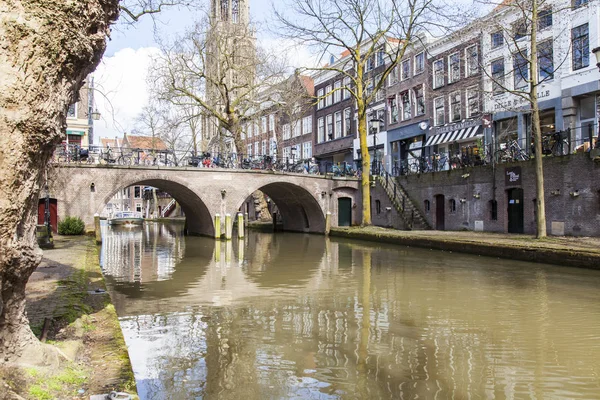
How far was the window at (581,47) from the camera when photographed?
71.7ft

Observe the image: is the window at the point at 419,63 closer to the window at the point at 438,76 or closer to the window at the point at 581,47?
the window at the point at 438,76

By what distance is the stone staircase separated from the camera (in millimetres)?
27172

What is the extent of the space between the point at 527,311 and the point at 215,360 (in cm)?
539

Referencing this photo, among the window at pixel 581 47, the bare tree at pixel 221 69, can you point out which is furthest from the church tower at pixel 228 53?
the window at pixel 581 47

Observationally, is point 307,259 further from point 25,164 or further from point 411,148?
point 411,148

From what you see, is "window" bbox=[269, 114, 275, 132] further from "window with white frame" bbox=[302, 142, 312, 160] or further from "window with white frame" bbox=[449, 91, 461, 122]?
"window with white frame" bbox=[449, 91, 461, 122]

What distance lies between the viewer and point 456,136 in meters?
29.0

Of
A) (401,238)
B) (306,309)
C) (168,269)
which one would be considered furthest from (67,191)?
(306,309)

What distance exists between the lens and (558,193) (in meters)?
19.1

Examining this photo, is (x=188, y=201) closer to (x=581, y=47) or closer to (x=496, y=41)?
(x=496, y=41)

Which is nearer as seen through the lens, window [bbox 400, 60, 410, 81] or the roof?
window [bbox 400, 60, 410, 81]

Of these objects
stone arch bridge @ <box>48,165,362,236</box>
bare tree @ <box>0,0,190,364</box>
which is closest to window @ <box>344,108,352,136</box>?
stone arch bridge @ <box>48,165,362,236</box>

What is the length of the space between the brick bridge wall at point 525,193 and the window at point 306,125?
61.8ft

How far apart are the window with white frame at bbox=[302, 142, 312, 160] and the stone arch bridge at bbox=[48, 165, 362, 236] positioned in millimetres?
10350
